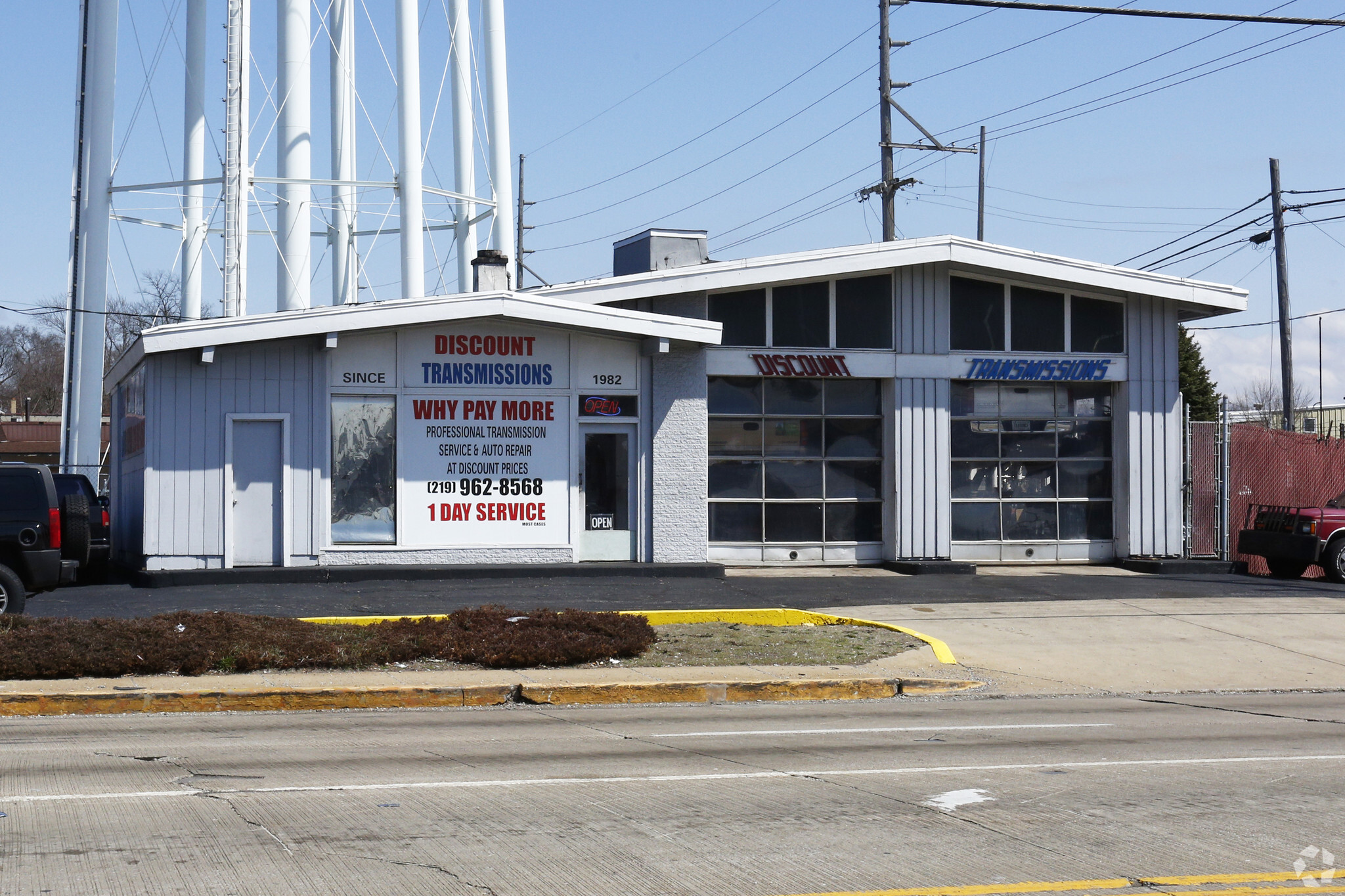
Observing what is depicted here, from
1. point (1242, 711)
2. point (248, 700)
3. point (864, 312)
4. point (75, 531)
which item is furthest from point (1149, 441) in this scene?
point (75, 531)

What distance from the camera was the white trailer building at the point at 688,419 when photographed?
19031mm

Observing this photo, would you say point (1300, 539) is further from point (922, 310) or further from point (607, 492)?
point (607, 492)

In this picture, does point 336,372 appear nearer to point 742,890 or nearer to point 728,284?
point 728,284

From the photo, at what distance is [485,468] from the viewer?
20.0 meters

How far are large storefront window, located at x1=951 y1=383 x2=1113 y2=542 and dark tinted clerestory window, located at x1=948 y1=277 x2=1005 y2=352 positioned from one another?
680mm

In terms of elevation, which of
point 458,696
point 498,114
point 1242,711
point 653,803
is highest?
point 498,114

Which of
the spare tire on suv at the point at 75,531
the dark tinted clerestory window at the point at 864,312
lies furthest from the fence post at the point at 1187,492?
the spare tire on suv at the point at 75,531

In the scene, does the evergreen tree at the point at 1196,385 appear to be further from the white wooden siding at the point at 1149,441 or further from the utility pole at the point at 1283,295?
the white wooden siding at the point at 1149,441

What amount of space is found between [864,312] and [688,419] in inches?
141

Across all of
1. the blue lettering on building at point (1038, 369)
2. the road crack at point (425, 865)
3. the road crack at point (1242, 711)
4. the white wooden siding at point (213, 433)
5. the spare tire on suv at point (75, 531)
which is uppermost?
the blue lettering on building at point (1038, 369)

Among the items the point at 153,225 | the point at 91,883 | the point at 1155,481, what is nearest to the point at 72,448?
the point at 153,225

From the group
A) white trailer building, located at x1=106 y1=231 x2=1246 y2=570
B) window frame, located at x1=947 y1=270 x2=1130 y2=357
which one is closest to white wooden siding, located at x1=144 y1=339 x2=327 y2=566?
white trailer building, located at x1=106 y1=231 x2=1246 y2=570

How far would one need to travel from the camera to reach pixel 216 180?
26.1 metres

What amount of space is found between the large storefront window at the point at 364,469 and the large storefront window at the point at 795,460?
17.1 ft
